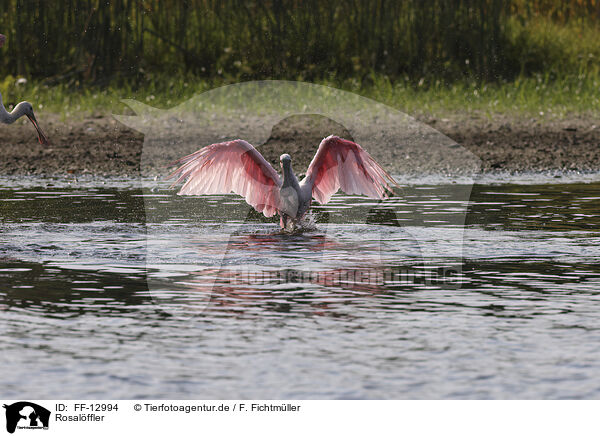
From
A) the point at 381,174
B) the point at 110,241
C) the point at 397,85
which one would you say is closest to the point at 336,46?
the point at 397,85

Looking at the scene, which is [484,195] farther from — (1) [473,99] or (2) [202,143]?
(1) [473,99]


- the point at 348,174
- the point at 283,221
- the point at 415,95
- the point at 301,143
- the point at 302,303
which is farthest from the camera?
the point at 415,95

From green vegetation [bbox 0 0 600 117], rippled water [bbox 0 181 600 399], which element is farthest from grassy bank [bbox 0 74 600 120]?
rippled water [bbox 0 181 600 399]

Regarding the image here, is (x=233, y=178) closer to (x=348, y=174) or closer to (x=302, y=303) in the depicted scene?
(x=348, y=174)

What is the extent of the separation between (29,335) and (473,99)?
52.4ft

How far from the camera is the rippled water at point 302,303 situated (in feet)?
21.6

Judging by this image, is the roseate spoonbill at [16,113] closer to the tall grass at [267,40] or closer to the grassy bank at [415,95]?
the grassy bank at [415,95]

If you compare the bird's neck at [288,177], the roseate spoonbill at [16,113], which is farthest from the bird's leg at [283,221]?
the roseate spoonbill at [16,113]

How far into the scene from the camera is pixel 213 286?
9.18m
